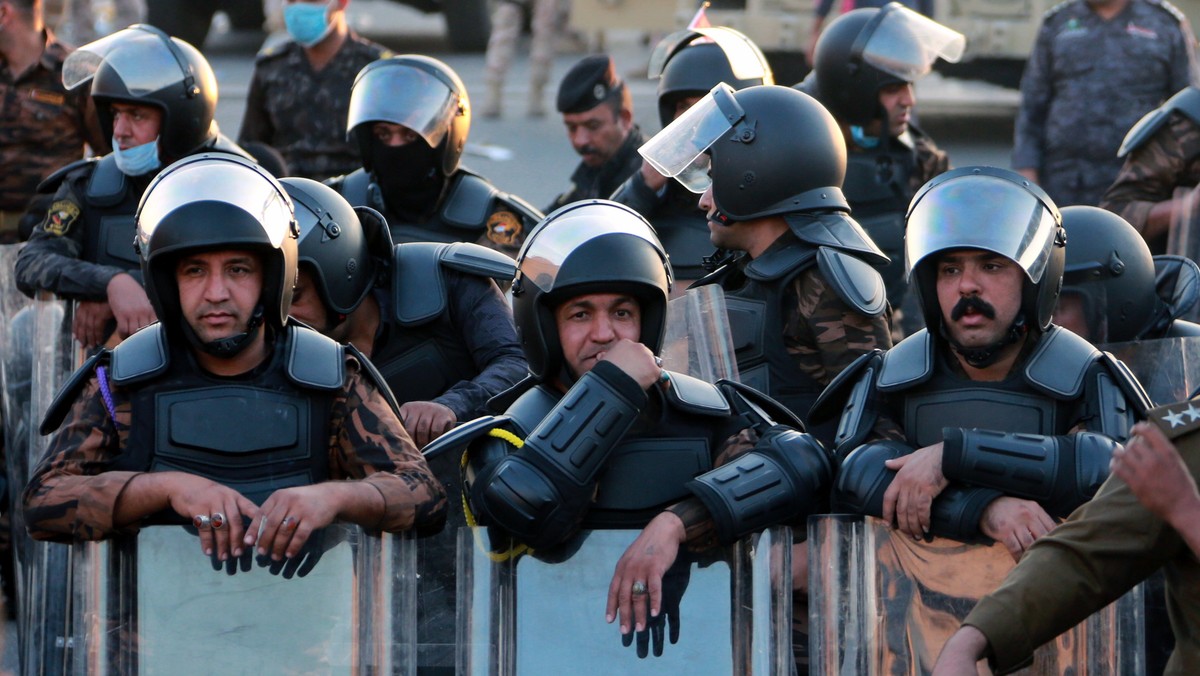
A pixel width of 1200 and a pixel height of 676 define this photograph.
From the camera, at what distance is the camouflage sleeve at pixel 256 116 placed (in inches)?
313

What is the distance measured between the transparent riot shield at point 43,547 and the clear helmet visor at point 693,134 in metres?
1.79

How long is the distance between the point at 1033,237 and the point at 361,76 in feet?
9.34

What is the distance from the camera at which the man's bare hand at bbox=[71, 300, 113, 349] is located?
541 centimetres

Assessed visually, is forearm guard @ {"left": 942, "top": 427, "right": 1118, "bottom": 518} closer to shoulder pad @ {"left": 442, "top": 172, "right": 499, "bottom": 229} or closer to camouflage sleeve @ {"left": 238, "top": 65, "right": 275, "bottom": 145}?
shoulder pad @ {"left": 442, "top": 172, "right": 499, "bottom": 229}

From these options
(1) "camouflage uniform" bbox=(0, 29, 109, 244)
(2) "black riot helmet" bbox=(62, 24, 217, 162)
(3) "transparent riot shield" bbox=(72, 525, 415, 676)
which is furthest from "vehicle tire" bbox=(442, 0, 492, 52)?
(3) "transparent riot shield" bbox=(72, 525, 415, 676)

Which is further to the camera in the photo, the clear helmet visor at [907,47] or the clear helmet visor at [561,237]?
the clear helmet visor at [907,47]

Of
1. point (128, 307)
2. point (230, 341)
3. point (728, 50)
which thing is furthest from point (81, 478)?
point (728, 50)

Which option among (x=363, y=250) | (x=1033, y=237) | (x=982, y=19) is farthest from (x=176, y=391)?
(x=982, y=19)

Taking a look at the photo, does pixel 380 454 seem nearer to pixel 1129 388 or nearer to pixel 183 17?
pixel 1129 388

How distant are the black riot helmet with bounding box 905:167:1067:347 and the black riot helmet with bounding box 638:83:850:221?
0.94 meters

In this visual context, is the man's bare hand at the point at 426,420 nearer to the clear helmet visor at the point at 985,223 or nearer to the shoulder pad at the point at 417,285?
the shoulder pad at the point at 417,285

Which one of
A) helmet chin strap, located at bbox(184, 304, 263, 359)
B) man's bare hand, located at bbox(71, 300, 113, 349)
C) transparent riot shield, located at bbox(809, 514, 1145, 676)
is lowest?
transparent riot shield, located at bbox(809, 514, 1145, 676)

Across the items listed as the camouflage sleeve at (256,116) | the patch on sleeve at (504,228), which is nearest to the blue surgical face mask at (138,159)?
the patch on sleeve at (504,228)

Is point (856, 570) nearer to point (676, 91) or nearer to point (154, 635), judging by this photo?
point (154, 635)
